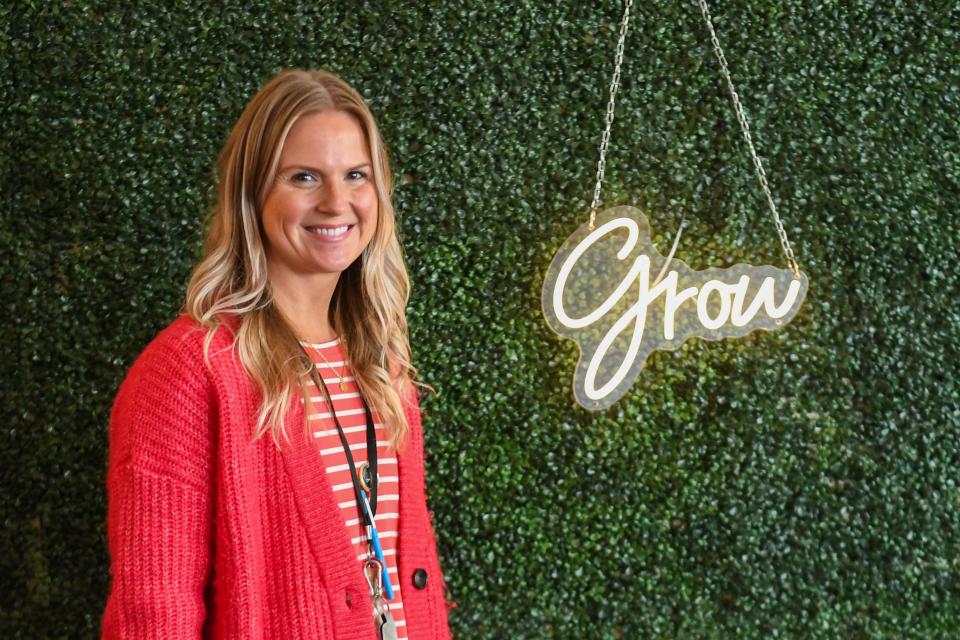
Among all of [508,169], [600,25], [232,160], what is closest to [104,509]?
[232,160]

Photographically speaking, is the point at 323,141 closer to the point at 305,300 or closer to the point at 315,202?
the point at 315,202

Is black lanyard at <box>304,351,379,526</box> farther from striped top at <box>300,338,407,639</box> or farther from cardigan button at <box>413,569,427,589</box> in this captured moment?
cardigan button at <box>413,569,427,589</box>

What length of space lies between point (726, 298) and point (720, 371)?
21cm

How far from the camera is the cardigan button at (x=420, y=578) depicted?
5.19ft

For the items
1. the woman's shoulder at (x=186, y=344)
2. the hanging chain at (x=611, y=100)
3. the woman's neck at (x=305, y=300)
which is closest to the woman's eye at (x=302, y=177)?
the woman's neck at (x=305, y=300)

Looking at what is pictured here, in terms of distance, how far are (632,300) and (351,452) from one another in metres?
1.11

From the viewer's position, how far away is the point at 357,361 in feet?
5.52

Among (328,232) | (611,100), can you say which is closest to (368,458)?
(328,232)

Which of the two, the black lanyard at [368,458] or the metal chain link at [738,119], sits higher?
the metal chain link at [738,119]

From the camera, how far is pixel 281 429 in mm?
1445

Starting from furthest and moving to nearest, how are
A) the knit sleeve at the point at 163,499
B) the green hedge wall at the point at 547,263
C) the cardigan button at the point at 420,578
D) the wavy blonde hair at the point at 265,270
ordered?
1. the green hedge wall at the point at 547,263
2. the cardigan button at the point at 420,578
3. the wavy blonde hair at the point at 265,270
4. the knit sleeve at the point at 163,499

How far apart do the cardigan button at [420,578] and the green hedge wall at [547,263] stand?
33.3 inches

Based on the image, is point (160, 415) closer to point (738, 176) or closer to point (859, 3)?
point (738, 176)

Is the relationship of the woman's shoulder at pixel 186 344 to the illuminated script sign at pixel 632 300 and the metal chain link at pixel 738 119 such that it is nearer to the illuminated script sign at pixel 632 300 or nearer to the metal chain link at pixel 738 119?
the illuminated script sign at pixel 632 300
